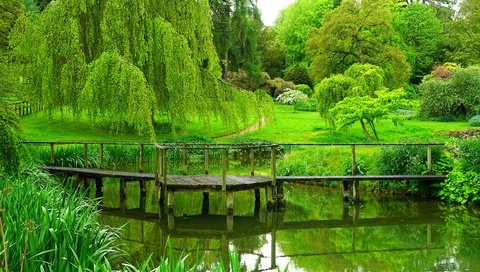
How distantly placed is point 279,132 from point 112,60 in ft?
40.1

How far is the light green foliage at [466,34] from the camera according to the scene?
41.6 metres

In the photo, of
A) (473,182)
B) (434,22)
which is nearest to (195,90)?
(473,182)

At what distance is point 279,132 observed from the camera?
1105 inches

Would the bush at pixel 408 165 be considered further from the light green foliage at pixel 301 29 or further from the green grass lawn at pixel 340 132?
the light green foliage at pixel 301 29

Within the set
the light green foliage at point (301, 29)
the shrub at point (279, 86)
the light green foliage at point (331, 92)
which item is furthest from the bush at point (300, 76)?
the light green foliage at point (331, 92)

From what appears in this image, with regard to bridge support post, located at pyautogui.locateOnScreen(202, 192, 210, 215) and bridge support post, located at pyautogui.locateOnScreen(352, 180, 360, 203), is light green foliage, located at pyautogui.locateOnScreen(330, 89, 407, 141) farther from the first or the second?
bridge support post, located at pyautogui.locateOnScreen(202, 192, 210, 215)

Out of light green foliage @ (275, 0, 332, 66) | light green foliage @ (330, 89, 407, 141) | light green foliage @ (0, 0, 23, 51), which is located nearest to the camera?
light green foliage @ (330, 89, 407, 141)

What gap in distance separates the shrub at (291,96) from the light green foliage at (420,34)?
39.4 ft

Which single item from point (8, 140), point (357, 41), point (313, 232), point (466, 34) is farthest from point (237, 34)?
point (8, 140)

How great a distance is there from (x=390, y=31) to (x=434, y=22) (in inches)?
605

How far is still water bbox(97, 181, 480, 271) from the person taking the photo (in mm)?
9586

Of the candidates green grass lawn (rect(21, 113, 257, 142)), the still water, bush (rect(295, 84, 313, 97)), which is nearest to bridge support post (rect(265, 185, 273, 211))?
the still water

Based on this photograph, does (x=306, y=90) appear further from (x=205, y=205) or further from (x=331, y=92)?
(x=205, y=205)

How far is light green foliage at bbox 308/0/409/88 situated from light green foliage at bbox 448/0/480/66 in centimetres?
770
